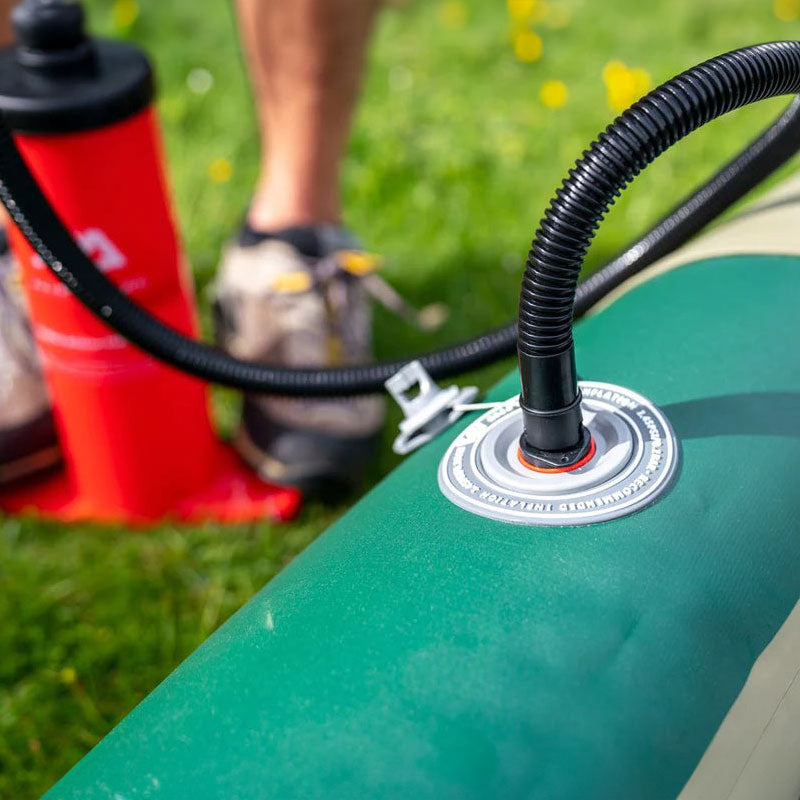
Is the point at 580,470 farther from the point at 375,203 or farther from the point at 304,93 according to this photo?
the point at 375,203

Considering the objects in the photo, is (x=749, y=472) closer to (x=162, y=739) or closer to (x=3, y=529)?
(x=162, y=739)

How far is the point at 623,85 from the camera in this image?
259 centimetres

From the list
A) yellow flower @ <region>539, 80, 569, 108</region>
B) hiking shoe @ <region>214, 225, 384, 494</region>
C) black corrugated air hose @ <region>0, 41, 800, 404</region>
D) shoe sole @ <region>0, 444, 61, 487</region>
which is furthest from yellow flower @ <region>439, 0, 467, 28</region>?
black corrugated air hose @ <region>0, 41, 800, 404</region>

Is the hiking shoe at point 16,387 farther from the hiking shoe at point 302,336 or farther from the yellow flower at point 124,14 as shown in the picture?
the yellow flower at point 124,14

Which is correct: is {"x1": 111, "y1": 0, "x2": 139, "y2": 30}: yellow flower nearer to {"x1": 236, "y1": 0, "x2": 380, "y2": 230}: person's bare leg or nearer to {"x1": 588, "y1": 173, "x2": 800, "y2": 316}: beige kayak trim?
{"x1": 236, "y1": 0, "x2": 380, "y2": 230}: person's bare leg

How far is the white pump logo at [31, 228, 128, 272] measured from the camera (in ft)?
4.69

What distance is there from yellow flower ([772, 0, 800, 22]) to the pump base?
1997 millimetres

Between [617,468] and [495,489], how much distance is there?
100 mm

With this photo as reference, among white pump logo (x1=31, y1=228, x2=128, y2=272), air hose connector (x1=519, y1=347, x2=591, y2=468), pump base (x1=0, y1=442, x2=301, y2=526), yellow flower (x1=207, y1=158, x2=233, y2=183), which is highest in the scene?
air hose connector (x1=519, y1=347, x2=591, y2=468)

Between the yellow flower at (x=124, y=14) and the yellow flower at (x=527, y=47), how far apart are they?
102 cm

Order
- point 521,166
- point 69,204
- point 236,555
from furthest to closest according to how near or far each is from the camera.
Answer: point 521,166 < point 236,555 < point 69,204

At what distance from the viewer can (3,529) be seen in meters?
1.69

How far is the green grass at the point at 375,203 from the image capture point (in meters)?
1.46

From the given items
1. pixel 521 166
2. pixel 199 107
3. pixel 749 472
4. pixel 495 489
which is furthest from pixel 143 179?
pixel 199 107
